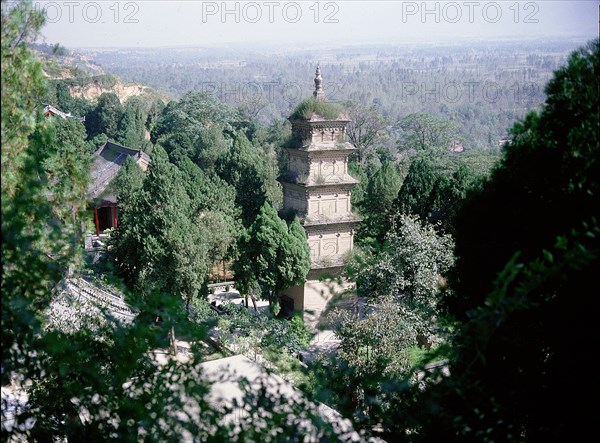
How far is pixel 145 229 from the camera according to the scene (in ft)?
51.5

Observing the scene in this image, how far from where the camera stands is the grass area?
1834 cm

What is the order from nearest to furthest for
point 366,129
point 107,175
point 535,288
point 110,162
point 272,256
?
point 535,288 → point 272,256 → point 107,175 → point 110,162 → point 366,129

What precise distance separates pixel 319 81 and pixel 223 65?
508ft

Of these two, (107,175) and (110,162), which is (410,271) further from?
(110,162)

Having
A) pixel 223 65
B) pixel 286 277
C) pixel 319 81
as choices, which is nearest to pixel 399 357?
pixel 286 277

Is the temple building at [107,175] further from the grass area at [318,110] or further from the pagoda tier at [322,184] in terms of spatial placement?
the grass area at [318,110]

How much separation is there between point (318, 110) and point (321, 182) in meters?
1.91

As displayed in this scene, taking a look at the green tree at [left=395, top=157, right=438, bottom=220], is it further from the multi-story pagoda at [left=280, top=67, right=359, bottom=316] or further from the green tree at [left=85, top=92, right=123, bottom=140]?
the green tree at [left=85, top=92, right=123, bottom=140]

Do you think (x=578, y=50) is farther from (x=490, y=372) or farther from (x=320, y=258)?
(x=320, y=258)

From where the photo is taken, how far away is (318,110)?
60.2 ft

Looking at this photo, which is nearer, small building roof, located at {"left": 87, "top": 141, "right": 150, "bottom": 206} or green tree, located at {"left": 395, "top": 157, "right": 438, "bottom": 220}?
green tree, located at {"left": 395, "top": 157, "right": 438, "bottom": 220}

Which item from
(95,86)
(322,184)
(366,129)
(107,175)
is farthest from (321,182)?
(95,86)

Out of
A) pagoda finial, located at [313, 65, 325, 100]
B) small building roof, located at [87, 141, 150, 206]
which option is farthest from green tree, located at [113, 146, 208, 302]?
small building roof, located at [87, 141, 150, 206]

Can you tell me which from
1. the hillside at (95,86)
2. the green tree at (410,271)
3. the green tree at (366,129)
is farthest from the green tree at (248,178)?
the hillside at (95,86)
